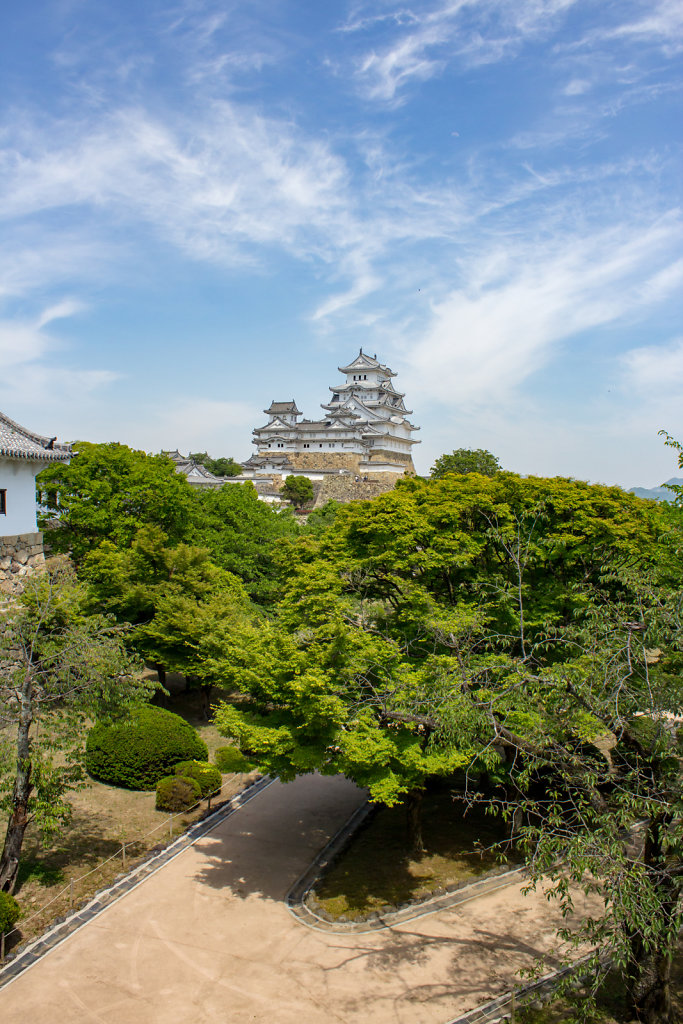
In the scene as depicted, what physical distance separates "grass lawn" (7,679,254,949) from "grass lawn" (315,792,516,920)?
12.4ft

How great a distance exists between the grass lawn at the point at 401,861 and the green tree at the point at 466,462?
122 feet

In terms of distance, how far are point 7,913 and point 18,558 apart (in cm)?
1194

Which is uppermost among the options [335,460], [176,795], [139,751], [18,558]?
[335,460]

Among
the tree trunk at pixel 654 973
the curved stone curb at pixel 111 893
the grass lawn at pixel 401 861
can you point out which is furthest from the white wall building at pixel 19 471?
the tree trunk at pixel 654 973

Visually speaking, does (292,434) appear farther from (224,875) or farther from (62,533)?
(224,875)

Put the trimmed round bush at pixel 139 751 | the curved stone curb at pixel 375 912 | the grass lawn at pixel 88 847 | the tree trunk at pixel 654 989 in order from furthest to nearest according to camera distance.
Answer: the trimmed round bush at pixel 139 751
the grass lawn at pixel 88 847
the curved stone curb at pixel 375 912
the tree trunk at pixel 654 989

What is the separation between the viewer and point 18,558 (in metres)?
20.5

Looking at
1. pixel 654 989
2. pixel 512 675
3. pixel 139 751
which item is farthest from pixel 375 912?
pixel 139 751

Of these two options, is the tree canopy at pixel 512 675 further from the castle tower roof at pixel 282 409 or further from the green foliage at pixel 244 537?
the castle tower roof at pixel 282 409

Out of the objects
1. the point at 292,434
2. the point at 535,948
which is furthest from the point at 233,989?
the point at 292,434

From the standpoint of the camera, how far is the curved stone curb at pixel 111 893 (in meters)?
10.2

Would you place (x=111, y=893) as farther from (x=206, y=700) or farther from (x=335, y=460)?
(x=335, y=460)

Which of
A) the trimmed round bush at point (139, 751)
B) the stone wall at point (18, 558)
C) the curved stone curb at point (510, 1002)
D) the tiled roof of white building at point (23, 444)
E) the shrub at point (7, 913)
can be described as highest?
the tiled roof of white building at point (23, 444)

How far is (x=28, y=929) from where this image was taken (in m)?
11.0
